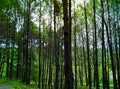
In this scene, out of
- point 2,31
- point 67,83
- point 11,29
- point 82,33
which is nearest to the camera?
point 67,83

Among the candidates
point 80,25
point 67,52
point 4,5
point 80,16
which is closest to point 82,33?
point 80,25

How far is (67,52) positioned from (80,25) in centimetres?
3521

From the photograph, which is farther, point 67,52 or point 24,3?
point 24,3

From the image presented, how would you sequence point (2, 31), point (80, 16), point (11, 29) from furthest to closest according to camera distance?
point (80, 16) → point (11, 29) → point (2, 31)

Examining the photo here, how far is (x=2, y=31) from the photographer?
108ft

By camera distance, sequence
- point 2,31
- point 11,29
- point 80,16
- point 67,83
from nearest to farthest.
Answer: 1. point 67,83
2. point 2,31
3. point 11,29
4. point 80,16

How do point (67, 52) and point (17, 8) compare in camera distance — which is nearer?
point (67, 52)

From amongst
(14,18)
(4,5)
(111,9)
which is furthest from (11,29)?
(111,9)

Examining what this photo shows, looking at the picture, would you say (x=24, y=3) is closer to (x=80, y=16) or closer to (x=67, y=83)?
(x=80, y=16)

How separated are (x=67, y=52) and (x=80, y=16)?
33.0 m

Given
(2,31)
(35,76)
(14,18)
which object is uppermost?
(14,18)

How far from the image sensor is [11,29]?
118ft

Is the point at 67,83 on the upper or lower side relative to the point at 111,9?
lower

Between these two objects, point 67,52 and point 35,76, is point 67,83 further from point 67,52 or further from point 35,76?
point 35,76
